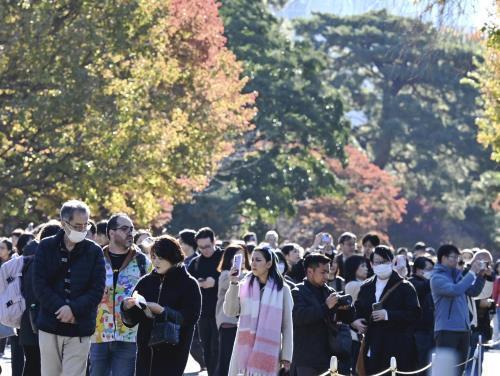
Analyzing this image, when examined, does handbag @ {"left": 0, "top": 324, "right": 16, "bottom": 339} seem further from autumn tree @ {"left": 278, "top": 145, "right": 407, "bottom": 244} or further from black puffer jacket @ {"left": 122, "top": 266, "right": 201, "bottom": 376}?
autumn tree @ {"left": 278, "top": 145, "right": 407, "bottom": 244}

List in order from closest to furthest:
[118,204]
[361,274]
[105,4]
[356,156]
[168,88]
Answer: [361,274] < [105,4] < [118,204] < [168,88] < [356,156]

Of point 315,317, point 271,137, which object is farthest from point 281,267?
point 271,137

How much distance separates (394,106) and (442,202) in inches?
207

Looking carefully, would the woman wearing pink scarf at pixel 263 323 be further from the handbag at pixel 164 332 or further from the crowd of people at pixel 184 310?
Answer: the handbag at pixel 164 332

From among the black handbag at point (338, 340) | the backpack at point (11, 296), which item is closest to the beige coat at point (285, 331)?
the black handbag at point (338, 340)

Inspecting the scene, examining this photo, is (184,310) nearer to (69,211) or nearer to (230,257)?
(69,211)

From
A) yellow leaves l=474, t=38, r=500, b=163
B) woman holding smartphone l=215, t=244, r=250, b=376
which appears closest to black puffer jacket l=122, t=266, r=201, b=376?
woman holding smartphone l=215, t=244, r=250, b=376

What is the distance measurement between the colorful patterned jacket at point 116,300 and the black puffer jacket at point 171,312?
126cm

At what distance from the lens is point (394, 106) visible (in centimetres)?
7400

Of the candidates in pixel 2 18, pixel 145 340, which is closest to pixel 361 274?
pixel 145 340

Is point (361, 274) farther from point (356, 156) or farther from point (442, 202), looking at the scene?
point (442, 202)

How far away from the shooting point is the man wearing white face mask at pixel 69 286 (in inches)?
461

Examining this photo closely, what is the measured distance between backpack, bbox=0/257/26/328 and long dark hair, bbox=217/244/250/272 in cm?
227

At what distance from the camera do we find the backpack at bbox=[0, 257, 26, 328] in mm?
14422
